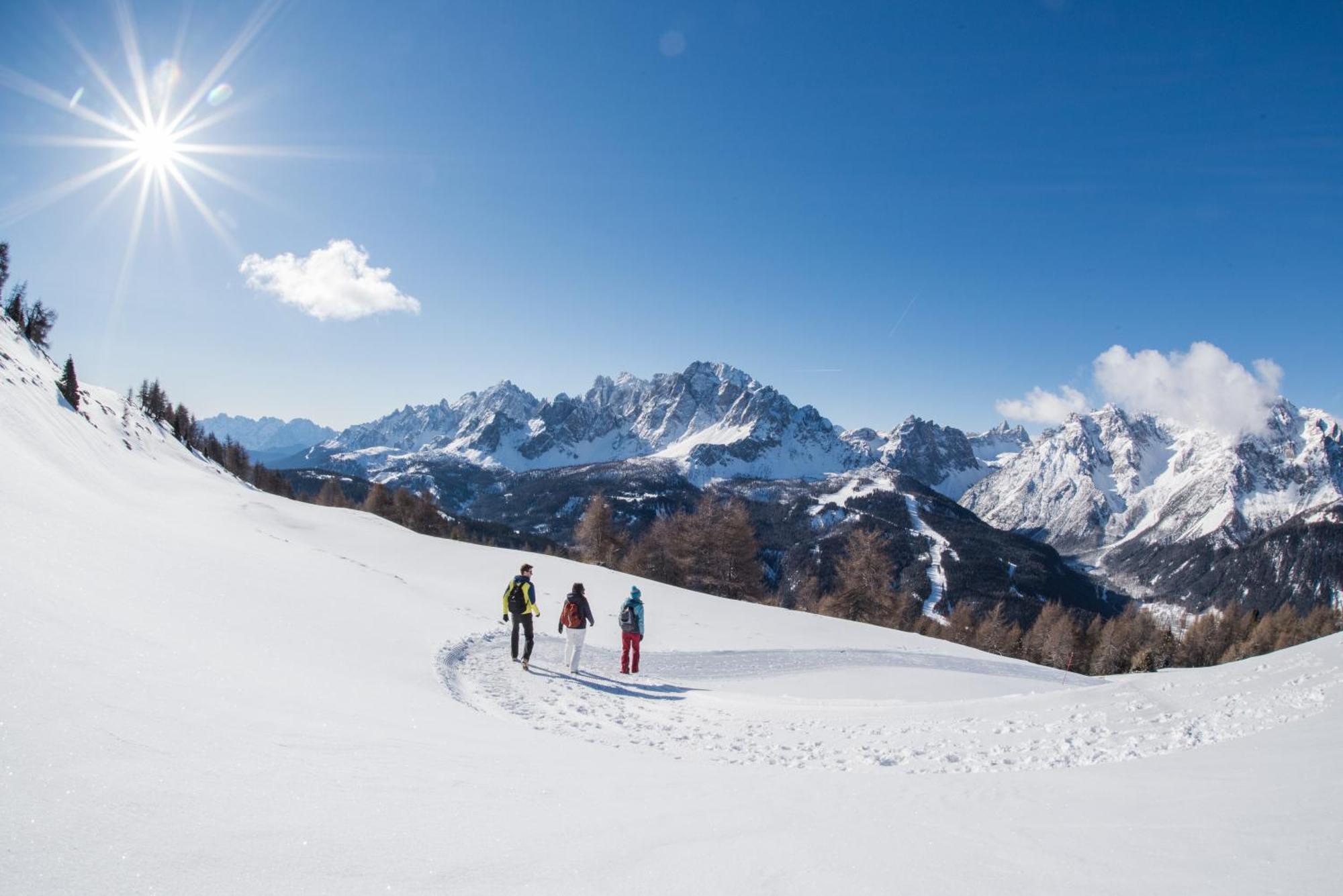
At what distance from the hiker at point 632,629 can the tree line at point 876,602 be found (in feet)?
83.8

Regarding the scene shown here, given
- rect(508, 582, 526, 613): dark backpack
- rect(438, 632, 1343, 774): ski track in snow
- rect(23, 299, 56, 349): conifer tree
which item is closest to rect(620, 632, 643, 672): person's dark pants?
rect(438, 632, 1343, 774): ski track in snow

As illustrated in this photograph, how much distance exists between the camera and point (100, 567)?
346 inches

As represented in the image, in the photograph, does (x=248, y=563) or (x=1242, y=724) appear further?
(x=248, y=563)

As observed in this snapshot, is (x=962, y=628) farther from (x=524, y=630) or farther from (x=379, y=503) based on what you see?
(x=379, y=503)

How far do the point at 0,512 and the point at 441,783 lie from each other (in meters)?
8.91

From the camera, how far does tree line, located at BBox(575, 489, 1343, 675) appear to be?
4762 cm

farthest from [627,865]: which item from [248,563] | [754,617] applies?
[754,617]

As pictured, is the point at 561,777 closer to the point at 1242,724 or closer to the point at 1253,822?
the point at 1253,822

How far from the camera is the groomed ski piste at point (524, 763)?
3404 mm

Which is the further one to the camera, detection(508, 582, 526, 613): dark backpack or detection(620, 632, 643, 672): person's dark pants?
detection(620, 632, 643, 672): person's dark pants

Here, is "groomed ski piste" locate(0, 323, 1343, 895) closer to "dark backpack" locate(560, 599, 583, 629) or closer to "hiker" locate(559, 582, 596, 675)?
"hiker" locate(559, 582, 596, 675)

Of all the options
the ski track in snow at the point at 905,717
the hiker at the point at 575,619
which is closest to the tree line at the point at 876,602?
the hiker at the point at 575,619

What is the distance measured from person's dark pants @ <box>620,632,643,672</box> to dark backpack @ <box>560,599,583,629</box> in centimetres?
163

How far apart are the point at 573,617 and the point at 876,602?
142ft
